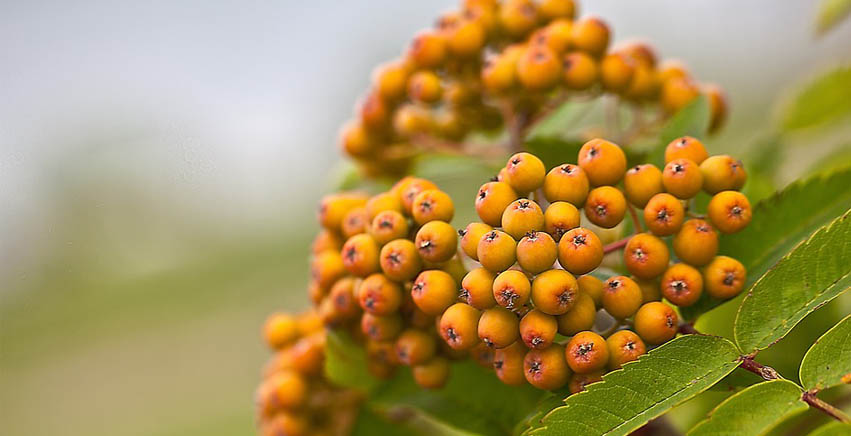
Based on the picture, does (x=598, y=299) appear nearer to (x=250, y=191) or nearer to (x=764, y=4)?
(x=250, y=191)

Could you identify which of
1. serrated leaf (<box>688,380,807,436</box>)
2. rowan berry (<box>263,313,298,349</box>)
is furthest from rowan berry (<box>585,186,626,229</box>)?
rowan berry (<box>263,313,298,349</box>)

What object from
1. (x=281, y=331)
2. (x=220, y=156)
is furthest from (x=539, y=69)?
(x=220, y=156)

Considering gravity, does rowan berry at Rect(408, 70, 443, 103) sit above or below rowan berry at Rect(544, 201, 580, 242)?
above

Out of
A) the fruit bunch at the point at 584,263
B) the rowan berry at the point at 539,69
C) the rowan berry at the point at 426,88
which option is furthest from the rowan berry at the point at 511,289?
the rowan berry at the point at 426,88

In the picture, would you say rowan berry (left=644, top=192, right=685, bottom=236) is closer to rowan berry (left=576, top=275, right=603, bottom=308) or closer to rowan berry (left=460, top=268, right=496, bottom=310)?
rowan berry (left=576, top=275, right=603, bottom=308)

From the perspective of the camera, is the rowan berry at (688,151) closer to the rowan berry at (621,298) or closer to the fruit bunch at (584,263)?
the fruit bunch at (584,263)

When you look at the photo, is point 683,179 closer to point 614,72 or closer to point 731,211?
point 731,211
